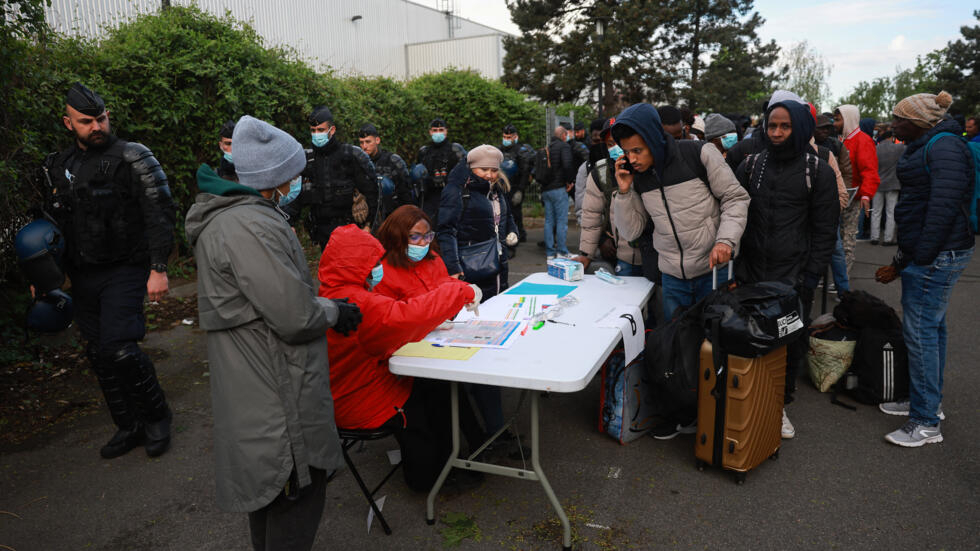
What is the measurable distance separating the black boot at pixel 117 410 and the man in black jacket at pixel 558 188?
6.29 m

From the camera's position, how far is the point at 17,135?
4.26m

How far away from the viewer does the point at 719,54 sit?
30.0 meters

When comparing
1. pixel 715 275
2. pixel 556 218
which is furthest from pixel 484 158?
pixel 556 218

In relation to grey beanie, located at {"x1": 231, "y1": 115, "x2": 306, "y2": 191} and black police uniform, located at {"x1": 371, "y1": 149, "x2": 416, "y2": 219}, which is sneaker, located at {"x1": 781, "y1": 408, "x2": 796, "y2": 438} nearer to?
grey beanie, located at {"x1": 231, "y1": 115, "x2": 306, "y2": 191}

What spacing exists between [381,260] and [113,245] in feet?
5.74

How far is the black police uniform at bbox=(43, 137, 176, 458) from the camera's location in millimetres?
3539

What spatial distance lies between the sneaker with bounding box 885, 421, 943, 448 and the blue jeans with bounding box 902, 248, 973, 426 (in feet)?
0.11

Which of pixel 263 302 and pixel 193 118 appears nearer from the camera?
pixel 263 302

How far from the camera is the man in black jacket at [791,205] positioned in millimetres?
3459

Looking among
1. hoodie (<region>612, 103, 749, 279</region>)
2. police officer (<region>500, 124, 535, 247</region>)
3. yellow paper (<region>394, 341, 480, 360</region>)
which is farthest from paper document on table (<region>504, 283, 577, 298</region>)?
police officer (<region>500, 124, 535, 247</region>)

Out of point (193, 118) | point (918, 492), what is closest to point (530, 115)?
point (193, 118)

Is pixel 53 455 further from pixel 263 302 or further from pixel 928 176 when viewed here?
pixel 928 176

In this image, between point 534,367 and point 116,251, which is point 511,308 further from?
point 116,251

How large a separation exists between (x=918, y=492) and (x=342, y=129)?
8.04 m
